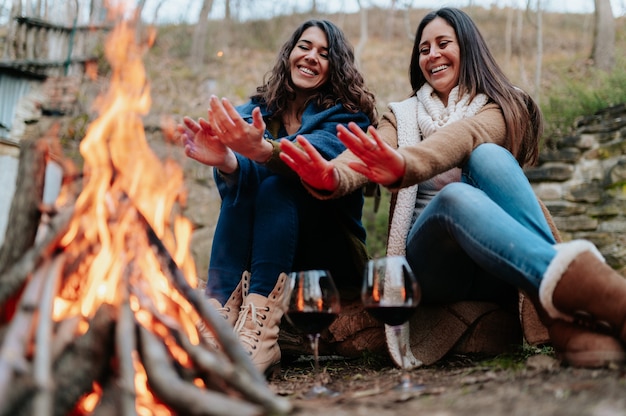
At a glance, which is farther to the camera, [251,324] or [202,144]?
[202,144]

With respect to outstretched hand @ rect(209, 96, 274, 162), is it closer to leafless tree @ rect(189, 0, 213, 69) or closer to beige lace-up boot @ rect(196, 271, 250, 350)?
beige lace-up boot @ rect(196, 271, 250, 350)

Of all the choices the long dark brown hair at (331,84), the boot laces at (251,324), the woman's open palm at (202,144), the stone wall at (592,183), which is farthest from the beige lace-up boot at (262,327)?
the stone wall at (592,183)

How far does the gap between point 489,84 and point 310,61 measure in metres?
0.87

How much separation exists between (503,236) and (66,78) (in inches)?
307

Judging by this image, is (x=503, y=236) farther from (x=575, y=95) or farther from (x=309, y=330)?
(x=575, y=95)

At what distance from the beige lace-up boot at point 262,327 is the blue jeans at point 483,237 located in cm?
56

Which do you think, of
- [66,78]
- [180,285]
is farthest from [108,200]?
[66,78]

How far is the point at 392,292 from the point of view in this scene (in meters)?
1.63

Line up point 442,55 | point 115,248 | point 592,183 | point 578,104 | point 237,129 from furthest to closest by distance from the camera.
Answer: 1. point 578,104
2. point 592,183
3. point 442,55
4. point 237,129
5. point 115,248

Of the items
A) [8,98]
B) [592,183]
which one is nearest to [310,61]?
[592,183]

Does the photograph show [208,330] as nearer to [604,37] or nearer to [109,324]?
[109,324]

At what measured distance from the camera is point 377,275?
166cm

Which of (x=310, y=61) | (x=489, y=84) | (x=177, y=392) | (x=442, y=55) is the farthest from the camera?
(x=310, y=61)

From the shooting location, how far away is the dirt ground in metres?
1.19
